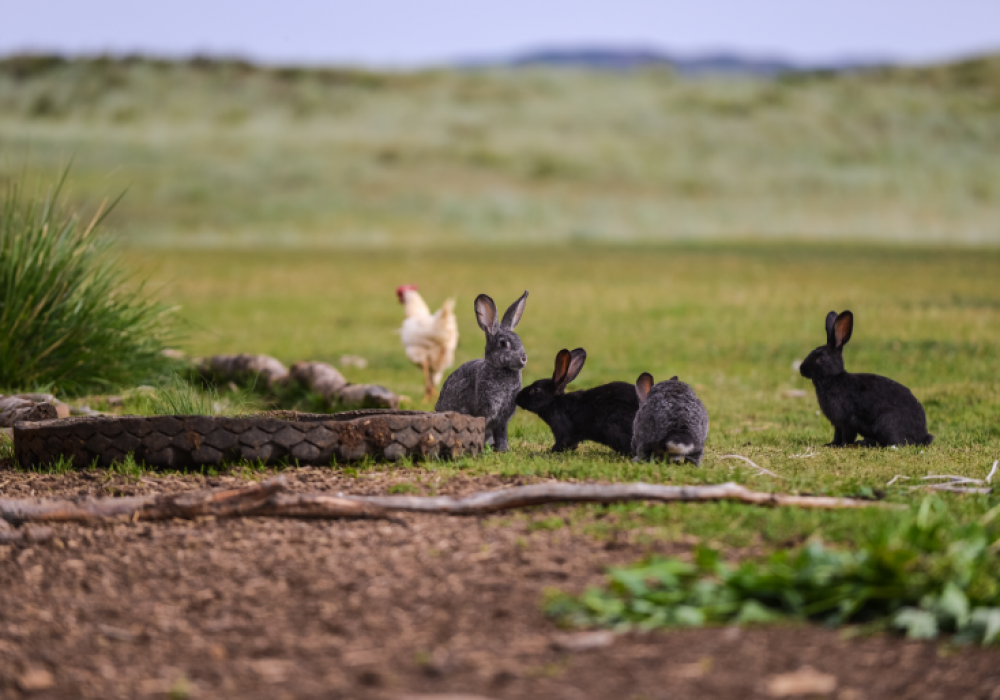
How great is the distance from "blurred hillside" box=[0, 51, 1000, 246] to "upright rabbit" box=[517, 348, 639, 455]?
31272 mm

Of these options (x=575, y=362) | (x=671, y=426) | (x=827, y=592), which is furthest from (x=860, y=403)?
(x=827, y=592)

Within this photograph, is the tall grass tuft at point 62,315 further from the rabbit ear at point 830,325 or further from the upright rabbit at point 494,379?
the rabbit ear at point 830,325

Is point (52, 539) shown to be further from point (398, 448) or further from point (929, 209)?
point (929, 209)

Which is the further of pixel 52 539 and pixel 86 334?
pixel 86 334

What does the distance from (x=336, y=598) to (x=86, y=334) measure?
21.0ft

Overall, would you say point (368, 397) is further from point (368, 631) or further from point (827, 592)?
point (827, 592)

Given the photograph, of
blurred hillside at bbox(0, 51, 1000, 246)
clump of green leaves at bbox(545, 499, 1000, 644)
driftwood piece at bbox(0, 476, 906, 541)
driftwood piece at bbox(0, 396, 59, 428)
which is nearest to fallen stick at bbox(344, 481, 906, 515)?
driftwood piece at bbox(0, 476, 906, 541)

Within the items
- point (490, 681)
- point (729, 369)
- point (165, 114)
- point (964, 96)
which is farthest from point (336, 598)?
point (964, 96)

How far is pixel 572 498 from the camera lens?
5.12m

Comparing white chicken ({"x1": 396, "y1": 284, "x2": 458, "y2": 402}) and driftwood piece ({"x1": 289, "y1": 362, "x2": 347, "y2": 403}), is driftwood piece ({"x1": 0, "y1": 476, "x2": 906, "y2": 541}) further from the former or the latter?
white chicken ({"x1": 396, "y1": 284, "x2": 458, "y2": 402})

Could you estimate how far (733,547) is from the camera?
4.49 m

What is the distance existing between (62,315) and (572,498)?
20.2 ft

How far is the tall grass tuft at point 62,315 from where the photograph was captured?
9344 mm

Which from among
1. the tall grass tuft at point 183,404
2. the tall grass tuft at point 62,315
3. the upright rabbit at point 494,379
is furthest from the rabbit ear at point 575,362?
the tall grass tuft at point 62,315
